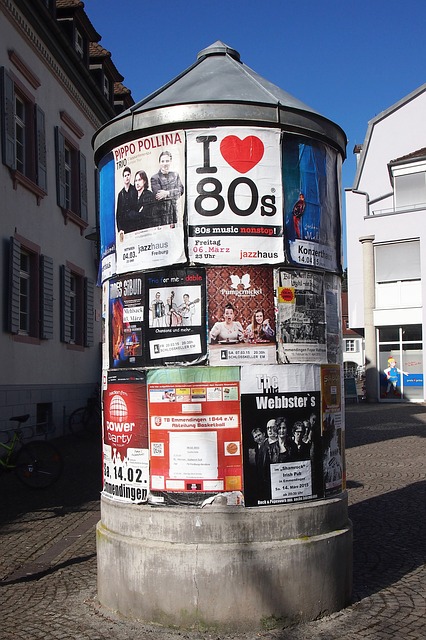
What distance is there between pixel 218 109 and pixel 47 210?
12630 mm

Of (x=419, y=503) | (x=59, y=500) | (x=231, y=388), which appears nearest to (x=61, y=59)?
(x=59, y=500)

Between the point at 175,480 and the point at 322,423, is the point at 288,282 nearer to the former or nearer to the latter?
the point at 322,423

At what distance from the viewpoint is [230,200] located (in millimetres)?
5320

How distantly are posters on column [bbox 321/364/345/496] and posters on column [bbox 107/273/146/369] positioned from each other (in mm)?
1332

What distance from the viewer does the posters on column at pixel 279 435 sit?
5211mm

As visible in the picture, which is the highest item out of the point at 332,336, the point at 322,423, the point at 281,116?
the point at 281,116

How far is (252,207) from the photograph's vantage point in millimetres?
5359

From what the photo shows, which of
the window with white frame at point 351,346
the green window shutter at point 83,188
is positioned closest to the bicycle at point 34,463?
the green window shutter at point 83,188

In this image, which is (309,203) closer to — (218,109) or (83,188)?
(218,109)

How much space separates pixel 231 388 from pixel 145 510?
1.01 meters

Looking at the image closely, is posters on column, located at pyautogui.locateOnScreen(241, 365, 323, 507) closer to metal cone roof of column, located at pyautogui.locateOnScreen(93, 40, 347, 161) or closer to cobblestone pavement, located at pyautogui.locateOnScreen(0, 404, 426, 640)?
cobblestone pavement, located at pyautogui.locateOnScreen(0, 404, 426, 640)

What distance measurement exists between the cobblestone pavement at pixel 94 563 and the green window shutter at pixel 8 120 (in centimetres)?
604

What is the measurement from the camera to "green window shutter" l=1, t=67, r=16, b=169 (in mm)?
14586

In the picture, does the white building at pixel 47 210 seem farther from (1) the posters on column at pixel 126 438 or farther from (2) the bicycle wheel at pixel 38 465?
(1) the posters on column at pixel 126 438
